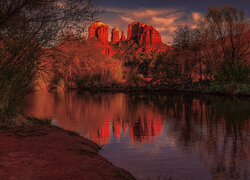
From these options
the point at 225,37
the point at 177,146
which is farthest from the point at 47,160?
the point at 225,37

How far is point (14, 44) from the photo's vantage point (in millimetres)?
11930

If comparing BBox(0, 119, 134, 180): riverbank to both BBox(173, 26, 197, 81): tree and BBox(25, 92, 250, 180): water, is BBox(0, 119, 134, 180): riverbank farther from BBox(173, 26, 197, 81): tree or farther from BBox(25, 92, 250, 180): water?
BBox(173, 26, 197, 81): tree

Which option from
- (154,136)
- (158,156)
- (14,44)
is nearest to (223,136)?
(154,136)

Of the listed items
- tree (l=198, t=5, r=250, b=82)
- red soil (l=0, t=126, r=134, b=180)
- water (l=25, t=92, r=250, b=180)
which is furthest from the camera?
tree (l=198, t=5, r=250, b=82)

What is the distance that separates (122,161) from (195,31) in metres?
43.6

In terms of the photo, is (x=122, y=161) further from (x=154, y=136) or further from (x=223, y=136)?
(x=223, y=136)

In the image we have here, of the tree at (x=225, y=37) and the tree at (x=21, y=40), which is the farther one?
the tree at (x=225, y=37)

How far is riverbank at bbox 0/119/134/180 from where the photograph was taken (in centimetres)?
612

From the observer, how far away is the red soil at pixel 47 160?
6121mm

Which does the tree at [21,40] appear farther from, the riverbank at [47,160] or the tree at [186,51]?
the tree at [186,51]

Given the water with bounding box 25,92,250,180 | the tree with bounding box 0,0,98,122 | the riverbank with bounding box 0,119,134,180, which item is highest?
the tree with bounding box 0,0,98,122

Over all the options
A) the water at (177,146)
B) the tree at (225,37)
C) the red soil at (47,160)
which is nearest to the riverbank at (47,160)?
the red soil at (47,160)

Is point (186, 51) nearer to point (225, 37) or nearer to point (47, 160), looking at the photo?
point (225, 37)

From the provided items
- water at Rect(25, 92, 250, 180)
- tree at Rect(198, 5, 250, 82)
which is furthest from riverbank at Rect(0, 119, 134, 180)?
tree at Rect(198, 5, 250, 82)
